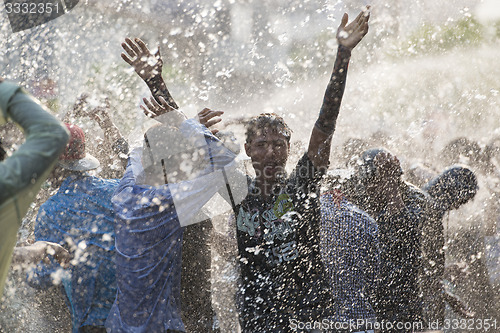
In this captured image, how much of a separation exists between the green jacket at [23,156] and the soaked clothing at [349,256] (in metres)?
1.65

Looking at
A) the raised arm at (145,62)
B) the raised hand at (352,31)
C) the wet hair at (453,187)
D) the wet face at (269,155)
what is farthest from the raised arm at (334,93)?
the wet hair at (453,187)

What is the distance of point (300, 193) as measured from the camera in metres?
2.74

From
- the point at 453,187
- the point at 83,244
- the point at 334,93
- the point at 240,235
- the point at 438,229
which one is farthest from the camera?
the point at 453,187

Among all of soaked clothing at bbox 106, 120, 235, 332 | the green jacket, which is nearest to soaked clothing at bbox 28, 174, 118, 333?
soaked clothing at bbox 106, 120, 235, 332

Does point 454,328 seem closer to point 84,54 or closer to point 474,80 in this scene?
point 474,80

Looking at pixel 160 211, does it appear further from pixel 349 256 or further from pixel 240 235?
pixel 349 256

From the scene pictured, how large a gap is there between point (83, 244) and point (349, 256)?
1.48m

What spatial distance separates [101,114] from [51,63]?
6.77 feet

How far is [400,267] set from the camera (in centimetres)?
316

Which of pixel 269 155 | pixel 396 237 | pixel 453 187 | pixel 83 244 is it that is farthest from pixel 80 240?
pixel 453 187

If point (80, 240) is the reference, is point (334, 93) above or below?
above

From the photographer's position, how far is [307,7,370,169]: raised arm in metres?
2.60

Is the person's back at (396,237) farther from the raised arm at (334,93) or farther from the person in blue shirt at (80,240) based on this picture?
the person in blue shirt at (80,240)

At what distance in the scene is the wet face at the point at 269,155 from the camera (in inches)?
110
